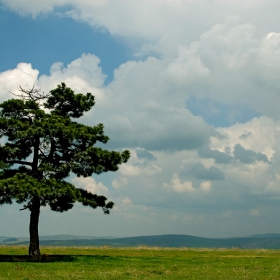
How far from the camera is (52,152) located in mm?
38469

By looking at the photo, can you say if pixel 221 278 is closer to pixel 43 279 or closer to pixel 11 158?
pixel 43 279

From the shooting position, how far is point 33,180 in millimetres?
34562

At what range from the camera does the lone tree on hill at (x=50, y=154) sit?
3525 cm

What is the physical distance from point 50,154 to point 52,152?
26 cm

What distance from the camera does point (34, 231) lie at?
124ft

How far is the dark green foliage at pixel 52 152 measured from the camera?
35.0 metres

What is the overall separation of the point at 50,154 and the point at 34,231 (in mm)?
7081

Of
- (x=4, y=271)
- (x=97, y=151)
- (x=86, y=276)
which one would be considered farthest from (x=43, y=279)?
(x=97, y=151)

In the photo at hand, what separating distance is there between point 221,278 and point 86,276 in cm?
780

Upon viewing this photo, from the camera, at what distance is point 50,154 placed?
38.4m

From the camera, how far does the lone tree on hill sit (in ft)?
116

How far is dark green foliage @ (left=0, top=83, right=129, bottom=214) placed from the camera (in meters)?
35.0

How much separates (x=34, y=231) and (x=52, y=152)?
23.9 feet

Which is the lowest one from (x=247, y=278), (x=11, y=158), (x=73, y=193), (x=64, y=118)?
(x=247, y=278)
